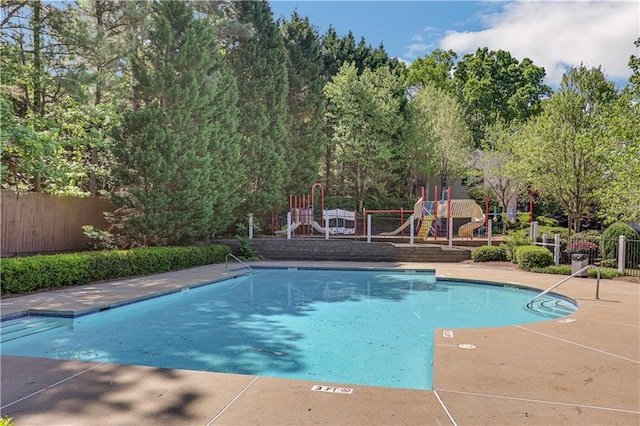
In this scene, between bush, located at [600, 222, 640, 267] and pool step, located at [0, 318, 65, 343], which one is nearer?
pool step, located at [0, 318, 65, 343]

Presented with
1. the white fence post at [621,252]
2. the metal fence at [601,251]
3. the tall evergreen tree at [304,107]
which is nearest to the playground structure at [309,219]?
the tall evergreen tree at [304,107]

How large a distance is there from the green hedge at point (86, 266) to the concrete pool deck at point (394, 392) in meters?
4.78

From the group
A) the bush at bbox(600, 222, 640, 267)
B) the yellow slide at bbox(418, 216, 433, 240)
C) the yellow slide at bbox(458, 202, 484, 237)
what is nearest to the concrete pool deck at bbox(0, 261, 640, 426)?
the bush at bbox(600, 222, 640, 267)

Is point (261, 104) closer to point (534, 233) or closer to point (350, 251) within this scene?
point (350, 251)

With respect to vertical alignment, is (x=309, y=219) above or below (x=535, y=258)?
above

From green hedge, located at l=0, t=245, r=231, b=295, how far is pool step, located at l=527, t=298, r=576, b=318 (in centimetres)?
979

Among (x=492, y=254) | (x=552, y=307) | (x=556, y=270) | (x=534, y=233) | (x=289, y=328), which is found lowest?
(x=289, y=328)

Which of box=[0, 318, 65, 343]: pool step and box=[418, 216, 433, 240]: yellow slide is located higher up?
box=[418, 216, 433, 240]: yellow slide

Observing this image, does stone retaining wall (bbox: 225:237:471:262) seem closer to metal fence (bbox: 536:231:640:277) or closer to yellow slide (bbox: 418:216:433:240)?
yellow slide (bbox: 418:216:433:240)

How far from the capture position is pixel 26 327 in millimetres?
6551

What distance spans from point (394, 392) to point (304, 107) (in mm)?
20482

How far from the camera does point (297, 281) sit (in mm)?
12406

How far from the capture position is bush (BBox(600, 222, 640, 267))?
12.0 m

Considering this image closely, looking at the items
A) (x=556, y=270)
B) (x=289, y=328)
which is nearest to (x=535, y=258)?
(x=556, y=270)
